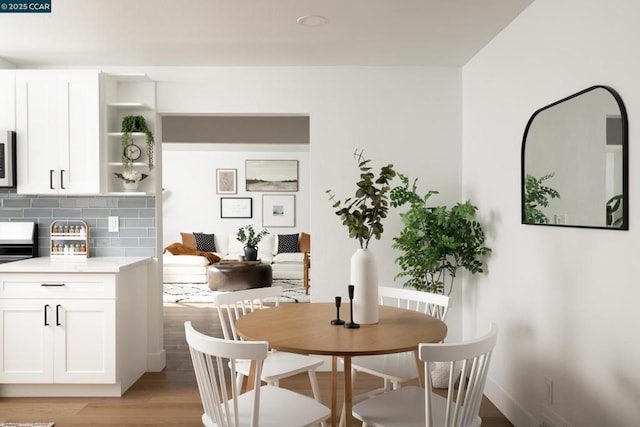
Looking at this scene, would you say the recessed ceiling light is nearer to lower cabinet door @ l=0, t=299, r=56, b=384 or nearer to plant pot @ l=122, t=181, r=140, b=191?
plant pot @ l=122, t=181, r=140, b=191

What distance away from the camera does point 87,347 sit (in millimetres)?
3344

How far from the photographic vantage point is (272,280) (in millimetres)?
8344

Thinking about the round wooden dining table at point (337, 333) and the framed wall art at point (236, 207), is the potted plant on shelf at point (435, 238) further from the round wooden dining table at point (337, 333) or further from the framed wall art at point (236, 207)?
the framed wall art at point (236, 207)

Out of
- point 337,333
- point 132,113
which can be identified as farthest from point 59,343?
point 337,333

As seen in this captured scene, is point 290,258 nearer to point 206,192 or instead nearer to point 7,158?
point 206,192

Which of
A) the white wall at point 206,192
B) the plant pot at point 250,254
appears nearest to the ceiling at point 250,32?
the plant pot at point 250,254

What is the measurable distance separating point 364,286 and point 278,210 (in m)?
7.44

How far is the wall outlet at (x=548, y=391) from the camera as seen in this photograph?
2568 millimetres

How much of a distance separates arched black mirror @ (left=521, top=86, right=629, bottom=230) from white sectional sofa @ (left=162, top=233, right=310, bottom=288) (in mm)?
5414

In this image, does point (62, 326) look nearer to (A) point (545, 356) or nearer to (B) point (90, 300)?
(B) point (90, 300)

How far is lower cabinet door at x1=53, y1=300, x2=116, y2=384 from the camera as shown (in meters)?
3.34

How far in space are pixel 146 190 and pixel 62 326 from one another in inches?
45.9

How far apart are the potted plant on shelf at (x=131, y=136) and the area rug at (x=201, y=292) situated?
3014 mm

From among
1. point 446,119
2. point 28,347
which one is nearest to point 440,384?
point 446,119
